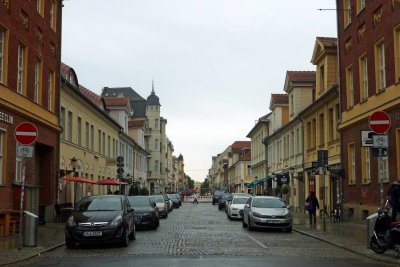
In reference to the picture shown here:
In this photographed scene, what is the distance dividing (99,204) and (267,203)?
8932 mm

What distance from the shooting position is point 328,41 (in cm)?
3459

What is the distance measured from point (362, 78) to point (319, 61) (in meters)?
10.2

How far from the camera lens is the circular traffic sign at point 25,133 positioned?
15.0m

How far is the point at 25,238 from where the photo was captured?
620 inches

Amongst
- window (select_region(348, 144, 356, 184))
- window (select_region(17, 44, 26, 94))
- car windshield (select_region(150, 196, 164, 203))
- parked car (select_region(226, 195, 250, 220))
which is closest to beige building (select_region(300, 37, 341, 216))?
window (select_region(348, 144, 356, 184))

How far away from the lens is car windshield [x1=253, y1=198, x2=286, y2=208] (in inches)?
936

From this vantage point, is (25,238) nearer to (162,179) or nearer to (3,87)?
(3,87)

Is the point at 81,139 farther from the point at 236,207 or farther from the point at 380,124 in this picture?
the point at 380,124

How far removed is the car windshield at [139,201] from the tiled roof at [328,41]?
14.9 metres

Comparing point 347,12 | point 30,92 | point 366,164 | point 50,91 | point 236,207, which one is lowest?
point 236,207

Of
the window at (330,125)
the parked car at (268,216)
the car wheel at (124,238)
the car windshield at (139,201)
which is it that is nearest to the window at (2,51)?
the car windshield at (139,201)

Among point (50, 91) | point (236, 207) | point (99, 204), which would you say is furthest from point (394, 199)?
point (50, 91)

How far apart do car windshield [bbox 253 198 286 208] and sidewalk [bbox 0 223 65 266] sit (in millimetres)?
8005

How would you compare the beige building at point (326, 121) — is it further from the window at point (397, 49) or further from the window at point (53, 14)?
the window at point (53, 14)
